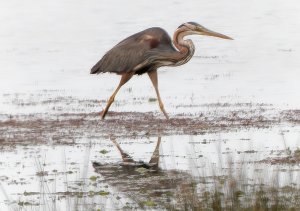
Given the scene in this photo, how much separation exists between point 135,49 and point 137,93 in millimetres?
5090

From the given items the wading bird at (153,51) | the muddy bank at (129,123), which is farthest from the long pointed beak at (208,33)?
the muddy bank at (129,123)

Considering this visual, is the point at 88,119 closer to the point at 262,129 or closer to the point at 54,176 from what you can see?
the point at 262,129

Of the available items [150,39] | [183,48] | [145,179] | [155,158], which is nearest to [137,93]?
[183,48]

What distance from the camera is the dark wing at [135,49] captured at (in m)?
17.9

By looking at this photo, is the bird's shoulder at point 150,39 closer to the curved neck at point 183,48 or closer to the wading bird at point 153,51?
the wading bird at point 153,51

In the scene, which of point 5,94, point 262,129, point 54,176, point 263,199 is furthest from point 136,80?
point 263,199

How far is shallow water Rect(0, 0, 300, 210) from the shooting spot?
1325cm

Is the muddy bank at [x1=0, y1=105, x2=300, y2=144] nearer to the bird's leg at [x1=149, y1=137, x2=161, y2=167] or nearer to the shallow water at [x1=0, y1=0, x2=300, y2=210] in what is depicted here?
the shallow water at [x1=0, y1=0, x2=300, y2=210]

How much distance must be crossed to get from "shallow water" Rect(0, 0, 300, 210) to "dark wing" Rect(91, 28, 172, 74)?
3.42 feet

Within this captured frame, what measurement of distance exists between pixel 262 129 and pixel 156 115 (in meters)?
2.60

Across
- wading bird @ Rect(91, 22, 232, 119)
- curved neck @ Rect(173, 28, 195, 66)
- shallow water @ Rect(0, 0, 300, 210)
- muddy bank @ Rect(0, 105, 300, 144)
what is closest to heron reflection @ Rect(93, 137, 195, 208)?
shallow water @ Rect(0, 0, 300, 210)

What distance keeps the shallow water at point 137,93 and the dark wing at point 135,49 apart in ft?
3.42

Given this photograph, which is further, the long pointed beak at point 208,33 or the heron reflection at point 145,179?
the long pointed beak at point 208,33

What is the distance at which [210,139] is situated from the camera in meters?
15.9
